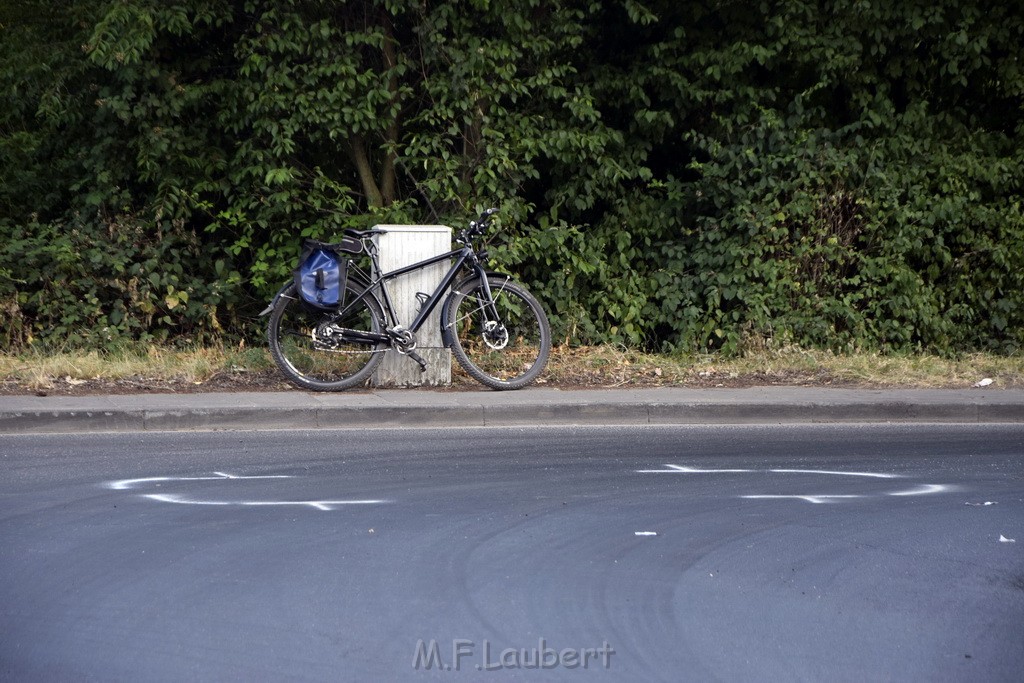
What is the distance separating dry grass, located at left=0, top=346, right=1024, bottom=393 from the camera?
34.7ft

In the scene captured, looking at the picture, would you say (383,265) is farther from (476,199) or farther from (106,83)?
(106,83)

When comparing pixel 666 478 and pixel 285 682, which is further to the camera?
pixel 666 478

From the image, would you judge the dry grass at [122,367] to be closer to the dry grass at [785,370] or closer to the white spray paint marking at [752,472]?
the dry grass at [785,370]

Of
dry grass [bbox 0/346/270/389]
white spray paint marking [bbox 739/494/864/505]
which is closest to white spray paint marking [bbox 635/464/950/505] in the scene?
white spray paint marking [bbox 739/494/864/505]

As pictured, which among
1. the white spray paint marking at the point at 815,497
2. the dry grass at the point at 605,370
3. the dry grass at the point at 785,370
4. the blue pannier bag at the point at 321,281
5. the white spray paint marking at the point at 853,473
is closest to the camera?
the white spray paint marking at the point at 815,497

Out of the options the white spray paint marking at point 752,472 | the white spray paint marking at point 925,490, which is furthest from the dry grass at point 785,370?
the white spray paint marking at point 925,490

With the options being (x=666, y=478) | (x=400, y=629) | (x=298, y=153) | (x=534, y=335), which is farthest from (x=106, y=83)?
(x=400, y=629)

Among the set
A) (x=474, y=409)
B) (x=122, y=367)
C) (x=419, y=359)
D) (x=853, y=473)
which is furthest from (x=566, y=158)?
(x=853, y=473)

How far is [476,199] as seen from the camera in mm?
13297

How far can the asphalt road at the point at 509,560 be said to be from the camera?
4324 mm

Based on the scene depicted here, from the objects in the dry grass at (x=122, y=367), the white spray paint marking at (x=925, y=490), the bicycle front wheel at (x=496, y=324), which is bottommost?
the white spray paint marking at (x=925, y=490)

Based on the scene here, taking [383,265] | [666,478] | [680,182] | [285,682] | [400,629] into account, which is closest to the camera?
[285,682]

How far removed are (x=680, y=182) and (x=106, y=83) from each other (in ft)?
21.6

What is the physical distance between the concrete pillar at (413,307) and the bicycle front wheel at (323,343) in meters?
0.21
